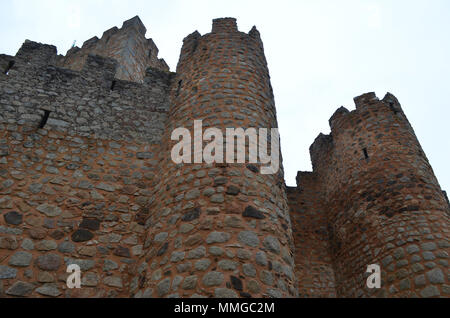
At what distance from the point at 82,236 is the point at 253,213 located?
242 cm

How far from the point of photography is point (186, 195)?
173 inches

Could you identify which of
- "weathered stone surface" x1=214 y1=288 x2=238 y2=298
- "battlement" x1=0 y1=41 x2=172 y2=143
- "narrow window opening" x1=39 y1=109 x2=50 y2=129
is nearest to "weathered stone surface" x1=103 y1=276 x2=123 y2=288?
"weathered stone surface" x1=214 y1=288 x2=238 y2=298

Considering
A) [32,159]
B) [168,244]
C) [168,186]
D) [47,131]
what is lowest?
[168,244]

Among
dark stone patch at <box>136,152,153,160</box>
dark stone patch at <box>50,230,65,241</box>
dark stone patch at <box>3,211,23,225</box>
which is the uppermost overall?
dark stone patch at <box>136,152,153,160</box>

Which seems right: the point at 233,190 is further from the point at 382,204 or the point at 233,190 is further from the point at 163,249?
the point at 382,204

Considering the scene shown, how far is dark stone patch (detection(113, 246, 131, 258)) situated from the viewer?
450 centimetres

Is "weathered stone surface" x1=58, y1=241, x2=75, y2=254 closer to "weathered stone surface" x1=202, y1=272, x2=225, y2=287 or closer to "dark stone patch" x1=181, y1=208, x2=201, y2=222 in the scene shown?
"dark stone patch" x1=181, y1=208, x2=201, y2=222

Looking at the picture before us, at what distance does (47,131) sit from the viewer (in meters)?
5.55

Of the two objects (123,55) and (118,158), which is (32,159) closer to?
(118,158)

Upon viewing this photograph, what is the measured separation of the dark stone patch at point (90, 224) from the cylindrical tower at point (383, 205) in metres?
5.30

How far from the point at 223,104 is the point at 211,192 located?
5.75 feet

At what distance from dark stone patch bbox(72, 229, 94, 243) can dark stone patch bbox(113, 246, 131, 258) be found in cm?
40

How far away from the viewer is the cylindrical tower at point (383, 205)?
233 inches

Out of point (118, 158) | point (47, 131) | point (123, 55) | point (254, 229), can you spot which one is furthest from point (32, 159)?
point (123, 55)
